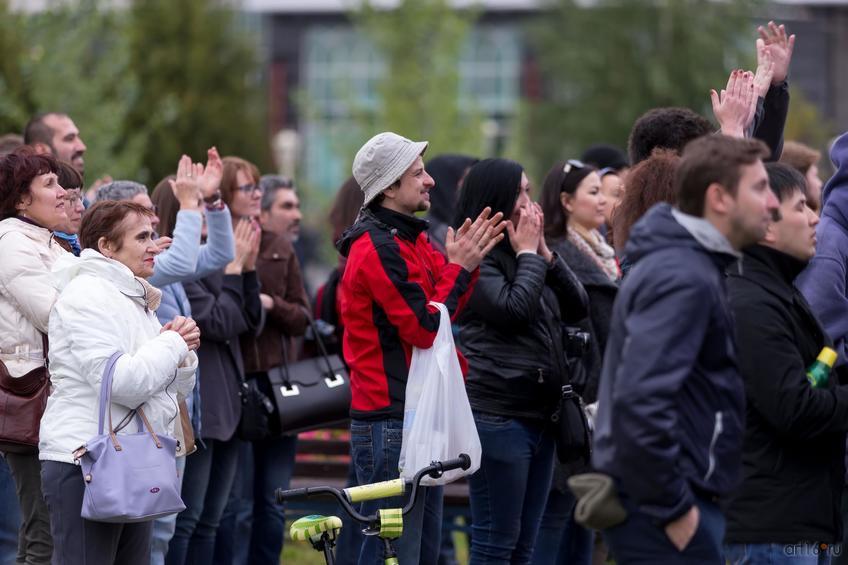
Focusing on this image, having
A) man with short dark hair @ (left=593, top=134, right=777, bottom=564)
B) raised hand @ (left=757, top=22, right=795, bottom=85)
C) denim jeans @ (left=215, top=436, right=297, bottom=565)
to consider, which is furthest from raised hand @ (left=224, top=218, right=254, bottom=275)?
man with short dark hair @ (left=593, top=134, right=777, bottom=564)

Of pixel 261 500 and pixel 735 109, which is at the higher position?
pixel 735 109

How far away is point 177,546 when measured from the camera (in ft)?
23.3

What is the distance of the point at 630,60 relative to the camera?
1757 inches

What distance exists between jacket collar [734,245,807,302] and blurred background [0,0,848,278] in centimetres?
1441

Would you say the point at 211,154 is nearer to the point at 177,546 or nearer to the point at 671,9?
the point at 177,546

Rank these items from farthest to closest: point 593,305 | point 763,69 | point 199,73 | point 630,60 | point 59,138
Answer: point 630,60
point 199,73
point 59,138
point 593,305
point 763,69

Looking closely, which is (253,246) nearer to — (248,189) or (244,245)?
(244,245)

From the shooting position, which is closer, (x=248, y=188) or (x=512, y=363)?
(x=512, y=363)

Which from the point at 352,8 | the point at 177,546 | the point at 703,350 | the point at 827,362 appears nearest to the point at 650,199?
the point at 827,362

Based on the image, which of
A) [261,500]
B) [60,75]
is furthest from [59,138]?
[60,75]

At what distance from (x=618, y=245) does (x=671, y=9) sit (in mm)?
39449

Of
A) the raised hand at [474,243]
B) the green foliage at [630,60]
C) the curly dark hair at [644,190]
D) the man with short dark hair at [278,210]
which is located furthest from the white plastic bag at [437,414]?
the green foliage at [630,60]

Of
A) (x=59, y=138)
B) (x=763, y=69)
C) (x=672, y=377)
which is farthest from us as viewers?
(x=59, y=138)

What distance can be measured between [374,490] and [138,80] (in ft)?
85.4
